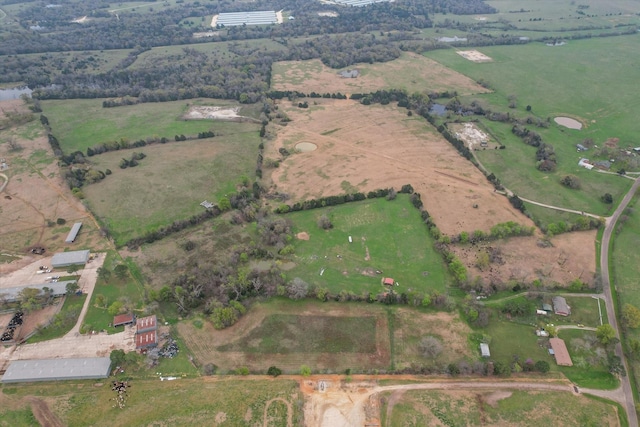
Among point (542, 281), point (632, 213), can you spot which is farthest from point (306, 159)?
point (632, 213)

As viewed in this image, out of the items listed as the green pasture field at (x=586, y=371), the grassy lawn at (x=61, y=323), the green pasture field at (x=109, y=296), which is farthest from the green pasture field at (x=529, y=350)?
the grassy lawn at (x=61, y=323)

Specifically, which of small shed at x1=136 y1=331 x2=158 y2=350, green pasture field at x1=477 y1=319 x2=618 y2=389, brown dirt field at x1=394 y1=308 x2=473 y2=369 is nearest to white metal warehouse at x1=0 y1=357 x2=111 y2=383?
small shed at x1=136 y1=331 x2=158 y2=350

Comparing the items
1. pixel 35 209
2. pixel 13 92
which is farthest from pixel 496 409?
pixel 13 92

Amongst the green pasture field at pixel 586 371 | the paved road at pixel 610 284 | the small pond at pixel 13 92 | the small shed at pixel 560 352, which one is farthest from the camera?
the small pond at pixel 13 92

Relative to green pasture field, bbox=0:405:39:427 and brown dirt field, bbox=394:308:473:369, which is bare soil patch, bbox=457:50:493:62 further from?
green pasture field, bbox=0:405:39:427

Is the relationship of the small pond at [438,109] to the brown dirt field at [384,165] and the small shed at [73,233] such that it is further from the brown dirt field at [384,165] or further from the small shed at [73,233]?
the small shed at [73,233]

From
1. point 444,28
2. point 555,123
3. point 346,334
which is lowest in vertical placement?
point 346,334

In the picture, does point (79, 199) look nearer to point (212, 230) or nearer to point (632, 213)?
point (212, 230)
